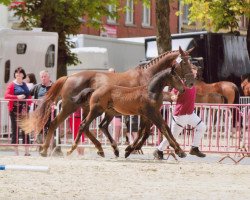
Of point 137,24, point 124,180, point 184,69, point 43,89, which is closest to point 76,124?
point 43,89

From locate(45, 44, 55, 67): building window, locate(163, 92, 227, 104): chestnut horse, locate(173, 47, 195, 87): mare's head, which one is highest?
locate(45, 44, 55, 67): building window

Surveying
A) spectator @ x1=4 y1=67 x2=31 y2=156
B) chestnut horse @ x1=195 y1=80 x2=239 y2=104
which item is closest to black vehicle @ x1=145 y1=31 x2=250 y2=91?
chestnut horse @ x1=195 y1=80 x2=239 y2=104

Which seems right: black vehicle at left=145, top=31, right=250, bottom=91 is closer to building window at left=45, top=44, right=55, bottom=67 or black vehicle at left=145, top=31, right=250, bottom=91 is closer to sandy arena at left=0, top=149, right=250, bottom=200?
building window at left=45, top=44, right=55, bottom=67

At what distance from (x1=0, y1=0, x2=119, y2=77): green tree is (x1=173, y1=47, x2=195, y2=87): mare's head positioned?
14.8m

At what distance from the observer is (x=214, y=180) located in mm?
15758

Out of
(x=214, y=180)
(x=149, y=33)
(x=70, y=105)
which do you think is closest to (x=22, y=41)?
(x=70, y=105)

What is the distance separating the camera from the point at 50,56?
97.6ft

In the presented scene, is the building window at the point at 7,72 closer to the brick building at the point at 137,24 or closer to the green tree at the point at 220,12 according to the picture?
the green tree at the point at 220,12

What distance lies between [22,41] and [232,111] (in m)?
8.62

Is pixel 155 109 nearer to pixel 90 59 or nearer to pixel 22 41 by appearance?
pixel 22 41

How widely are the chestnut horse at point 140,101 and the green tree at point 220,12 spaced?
18.4m

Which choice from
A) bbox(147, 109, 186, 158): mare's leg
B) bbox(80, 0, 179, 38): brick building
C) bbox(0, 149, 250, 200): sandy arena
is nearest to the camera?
bbox(0, 149, 250, 200): sandy arena

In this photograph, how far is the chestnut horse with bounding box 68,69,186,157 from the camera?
1902 centimetres

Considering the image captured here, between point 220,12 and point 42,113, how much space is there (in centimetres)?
1960
